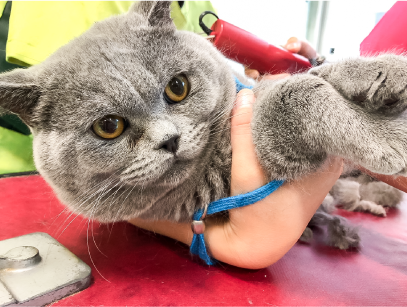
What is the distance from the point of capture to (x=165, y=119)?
655 mm

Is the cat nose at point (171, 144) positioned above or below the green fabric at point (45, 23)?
below

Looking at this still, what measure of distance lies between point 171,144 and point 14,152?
3.92ft

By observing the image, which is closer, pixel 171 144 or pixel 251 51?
pixel 171 144

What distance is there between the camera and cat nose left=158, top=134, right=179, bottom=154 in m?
0.63

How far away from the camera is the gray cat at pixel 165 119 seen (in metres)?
0.55

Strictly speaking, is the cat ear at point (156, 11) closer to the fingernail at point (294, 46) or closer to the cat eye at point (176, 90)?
the cat eye at point (176, 90)

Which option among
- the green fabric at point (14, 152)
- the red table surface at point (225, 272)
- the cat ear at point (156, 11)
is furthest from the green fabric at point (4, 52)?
the cat ear at point (156, 11)

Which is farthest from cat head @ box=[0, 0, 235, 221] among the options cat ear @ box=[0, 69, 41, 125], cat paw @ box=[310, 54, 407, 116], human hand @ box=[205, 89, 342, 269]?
cat paw @ box=[310, 54, 407, 116]

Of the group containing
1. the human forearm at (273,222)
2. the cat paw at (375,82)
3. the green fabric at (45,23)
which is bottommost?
the human forearm at (273,222)

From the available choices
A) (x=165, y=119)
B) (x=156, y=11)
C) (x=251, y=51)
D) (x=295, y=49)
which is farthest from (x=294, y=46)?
(x=165, y=119)

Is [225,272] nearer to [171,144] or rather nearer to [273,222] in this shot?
[273,222]

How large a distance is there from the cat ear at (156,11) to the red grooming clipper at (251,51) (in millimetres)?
315

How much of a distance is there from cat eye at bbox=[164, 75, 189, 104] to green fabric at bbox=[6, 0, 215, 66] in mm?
557

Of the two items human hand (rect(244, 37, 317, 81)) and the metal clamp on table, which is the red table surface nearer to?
the metal clamp on table
